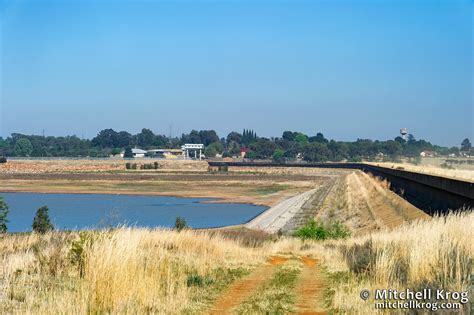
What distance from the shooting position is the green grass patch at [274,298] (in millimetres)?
11039

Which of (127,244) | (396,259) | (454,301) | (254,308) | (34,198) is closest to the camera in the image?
(454,301)

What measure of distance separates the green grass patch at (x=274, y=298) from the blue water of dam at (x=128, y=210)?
4416 cm

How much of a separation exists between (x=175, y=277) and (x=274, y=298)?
10.0 ft

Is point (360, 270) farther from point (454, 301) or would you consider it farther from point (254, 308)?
point (454, 301)

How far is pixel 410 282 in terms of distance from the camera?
37.7ft

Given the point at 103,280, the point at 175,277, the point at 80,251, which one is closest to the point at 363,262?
the point at 175,277

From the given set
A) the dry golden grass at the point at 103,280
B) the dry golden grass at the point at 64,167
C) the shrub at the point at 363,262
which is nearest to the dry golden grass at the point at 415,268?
the shrub at the point at 363,262

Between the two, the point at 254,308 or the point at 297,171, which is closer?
the point at 254,308

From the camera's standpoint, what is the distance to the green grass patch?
36.2ft

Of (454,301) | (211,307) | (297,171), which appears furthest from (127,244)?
(297,171)

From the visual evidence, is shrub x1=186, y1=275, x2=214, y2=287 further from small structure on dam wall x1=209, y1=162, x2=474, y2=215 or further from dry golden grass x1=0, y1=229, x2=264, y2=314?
small structure on dam wall x1=209, y1=162, x2=474, y2=215

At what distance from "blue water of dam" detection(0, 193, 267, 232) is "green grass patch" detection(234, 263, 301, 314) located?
44.2m

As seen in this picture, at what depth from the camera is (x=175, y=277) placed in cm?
1450

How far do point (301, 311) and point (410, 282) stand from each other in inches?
75.3
